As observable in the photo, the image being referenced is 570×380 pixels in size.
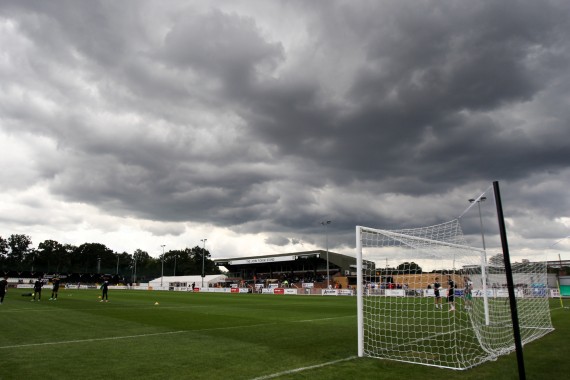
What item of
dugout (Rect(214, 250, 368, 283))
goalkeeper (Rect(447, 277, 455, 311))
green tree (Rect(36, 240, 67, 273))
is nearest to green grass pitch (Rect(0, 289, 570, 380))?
goalkeeper (Rect(447, 277, 455, 311))

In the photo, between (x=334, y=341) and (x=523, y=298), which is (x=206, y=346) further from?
(x=523, y=298)

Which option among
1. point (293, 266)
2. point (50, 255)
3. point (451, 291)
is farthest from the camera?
point (50, 255)

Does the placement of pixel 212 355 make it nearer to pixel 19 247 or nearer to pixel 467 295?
pixel 467 295

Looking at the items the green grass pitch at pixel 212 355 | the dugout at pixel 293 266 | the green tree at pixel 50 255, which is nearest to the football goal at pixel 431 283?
the green grass pitch at pixel 212 355

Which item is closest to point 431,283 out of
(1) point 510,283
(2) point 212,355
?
(1) point 510,283

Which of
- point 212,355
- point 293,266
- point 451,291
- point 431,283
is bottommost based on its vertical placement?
point 212,355

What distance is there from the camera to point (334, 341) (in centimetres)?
1127

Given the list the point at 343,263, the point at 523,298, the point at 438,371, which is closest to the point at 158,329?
the point at 438,371

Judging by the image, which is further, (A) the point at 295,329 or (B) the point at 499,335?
(A) the point at 295,329

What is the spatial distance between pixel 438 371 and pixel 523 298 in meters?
12.5

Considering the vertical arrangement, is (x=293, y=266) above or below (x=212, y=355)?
above

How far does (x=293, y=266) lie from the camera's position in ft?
315

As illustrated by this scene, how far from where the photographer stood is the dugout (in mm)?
85562

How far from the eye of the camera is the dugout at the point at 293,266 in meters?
85.6
